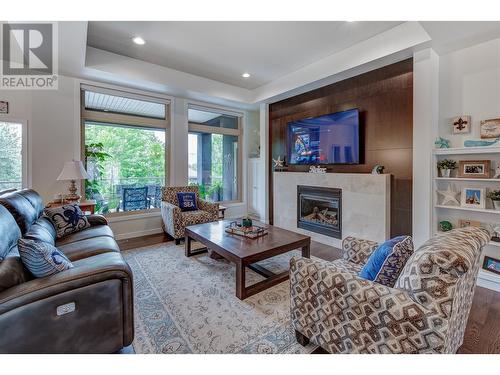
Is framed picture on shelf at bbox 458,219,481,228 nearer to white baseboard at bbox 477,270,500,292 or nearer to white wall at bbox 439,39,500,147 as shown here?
white baseboard at bbox 477,270,500,292

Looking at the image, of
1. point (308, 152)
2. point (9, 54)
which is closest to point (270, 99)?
point (308, 152)

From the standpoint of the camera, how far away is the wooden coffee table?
2252 mm

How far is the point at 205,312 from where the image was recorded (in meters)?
2.07

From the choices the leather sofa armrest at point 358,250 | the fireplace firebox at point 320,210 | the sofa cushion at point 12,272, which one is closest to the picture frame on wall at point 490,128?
the fireplace firebox at point 320,210

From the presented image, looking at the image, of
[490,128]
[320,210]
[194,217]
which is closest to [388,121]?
[490,128]

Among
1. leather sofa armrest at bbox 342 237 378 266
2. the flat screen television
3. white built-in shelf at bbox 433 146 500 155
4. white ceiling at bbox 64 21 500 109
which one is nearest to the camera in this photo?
leather sofa armrest at bbox 342 237 378 266

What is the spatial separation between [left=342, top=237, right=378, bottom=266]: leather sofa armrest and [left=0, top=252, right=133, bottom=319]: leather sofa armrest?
1695 millimetres

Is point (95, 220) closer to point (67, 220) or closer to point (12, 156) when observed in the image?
point (67, 220)

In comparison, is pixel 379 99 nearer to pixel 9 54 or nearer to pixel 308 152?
pixel 308 152

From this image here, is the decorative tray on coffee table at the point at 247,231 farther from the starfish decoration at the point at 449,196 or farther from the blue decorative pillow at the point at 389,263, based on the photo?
the starfish decoration at the point at 449,196

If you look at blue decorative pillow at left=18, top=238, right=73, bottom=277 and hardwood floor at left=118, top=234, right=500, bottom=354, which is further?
hardwood floor at left=118, top=234, right=500, bottom=354

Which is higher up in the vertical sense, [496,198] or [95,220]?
[496,198]

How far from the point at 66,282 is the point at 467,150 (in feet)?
12.0

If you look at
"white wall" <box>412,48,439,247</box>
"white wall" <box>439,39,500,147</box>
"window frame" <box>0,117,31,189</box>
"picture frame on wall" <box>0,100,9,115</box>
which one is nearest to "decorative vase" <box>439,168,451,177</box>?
"white wall" <box>412,48,439,247</box>
